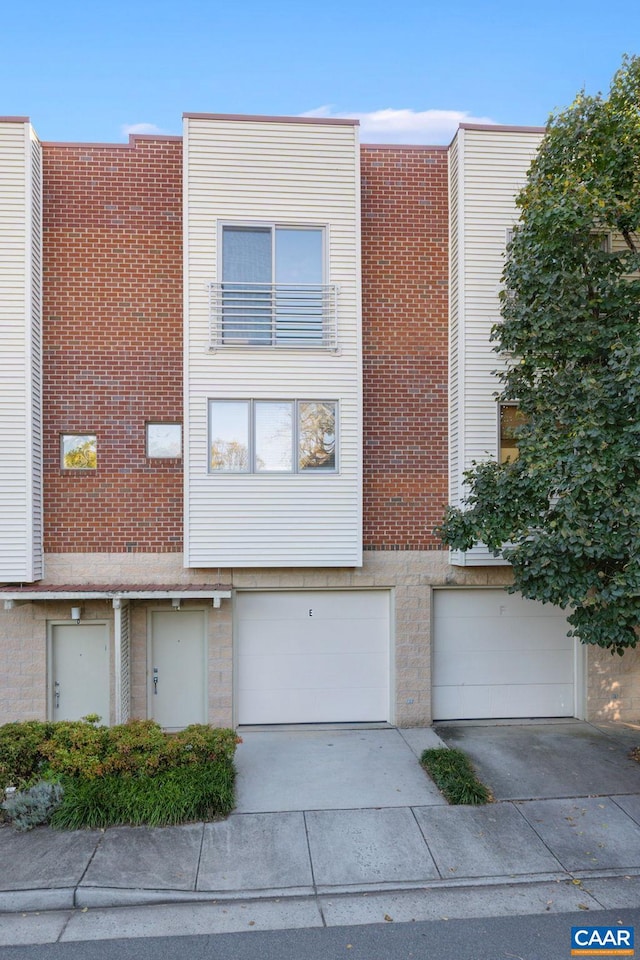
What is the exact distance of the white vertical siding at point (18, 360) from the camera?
8.55 meters

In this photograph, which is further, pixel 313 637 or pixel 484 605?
pixel 484 605

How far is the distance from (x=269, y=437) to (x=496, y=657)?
16.5 ft

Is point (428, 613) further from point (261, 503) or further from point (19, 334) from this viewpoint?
point (19, 334)

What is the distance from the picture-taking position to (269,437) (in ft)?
29.7

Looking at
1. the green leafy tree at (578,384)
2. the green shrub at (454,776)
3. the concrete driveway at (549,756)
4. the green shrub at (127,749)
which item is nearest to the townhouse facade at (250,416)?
the concrete driveway at (549,756)

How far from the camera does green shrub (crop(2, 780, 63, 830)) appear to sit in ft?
20.5

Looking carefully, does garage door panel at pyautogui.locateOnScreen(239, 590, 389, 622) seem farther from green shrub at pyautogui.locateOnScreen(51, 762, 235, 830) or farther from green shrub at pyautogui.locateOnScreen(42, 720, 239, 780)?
green shrub at pyautogui.locateOnScreen(51, 762, 235, 830)

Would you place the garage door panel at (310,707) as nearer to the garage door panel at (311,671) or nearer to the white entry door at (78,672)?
the garage door panel at (311,671)

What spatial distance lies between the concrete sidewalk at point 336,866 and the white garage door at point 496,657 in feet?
8.98

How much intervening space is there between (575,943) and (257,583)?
574 centimetres

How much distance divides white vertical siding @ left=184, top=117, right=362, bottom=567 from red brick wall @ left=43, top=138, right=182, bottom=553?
537 millimetres

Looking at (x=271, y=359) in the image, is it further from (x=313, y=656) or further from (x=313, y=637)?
(x=313, y=656)

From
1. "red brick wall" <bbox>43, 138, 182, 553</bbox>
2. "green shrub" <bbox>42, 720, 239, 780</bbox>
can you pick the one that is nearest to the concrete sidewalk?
"green shrub" <bbox>42, 720, 239, 780</bbox>

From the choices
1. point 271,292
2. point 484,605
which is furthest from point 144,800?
point 271,292
